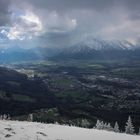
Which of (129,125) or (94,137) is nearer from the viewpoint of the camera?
(94,137)

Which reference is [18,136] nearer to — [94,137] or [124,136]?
[94,137]

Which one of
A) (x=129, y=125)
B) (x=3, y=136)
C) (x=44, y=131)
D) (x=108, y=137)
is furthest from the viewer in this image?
(x=129, y=125)

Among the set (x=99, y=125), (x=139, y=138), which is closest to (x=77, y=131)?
(x=139, y=138)

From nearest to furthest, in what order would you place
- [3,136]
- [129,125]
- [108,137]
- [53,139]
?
[3,136], [53,139], [108,137], [129,125]

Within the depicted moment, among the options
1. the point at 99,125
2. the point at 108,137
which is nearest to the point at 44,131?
the point at 108,137

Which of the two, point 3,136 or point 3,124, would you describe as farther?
point 3,124

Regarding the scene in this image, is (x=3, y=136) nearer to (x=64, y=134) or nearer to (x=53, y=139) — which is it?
(x=53, y=139)
